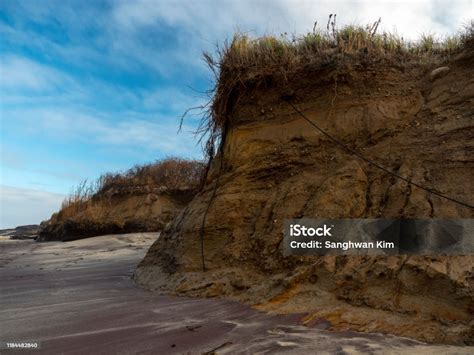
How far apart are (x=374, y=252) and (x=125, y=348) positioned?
2.31 meters

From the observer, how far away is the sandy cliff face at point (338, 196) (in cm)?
360

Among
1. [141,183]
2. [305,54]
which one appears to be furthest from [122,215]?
[305,54]

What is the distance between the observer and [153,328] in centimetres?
352

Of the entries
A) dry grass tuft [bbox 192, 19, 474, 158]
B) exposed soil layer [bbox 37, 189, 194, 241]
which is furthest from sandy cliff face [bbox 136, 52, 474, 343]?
exposed soil layer [bbox 37, 189, 194, 241]

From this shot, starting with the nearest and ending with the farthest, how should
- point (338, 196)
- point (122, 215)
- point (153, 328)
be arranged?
point (153, 328) → point (338, 196) → point (122, 215)

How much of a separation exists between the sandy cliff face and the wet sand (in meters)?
0.26

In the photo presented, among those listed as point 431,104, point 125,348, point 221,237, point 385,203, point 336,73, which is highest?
point 336,73

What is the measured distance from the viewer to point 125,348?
122 inches

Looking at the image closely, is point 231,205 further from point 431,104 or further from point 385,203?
point 431,104

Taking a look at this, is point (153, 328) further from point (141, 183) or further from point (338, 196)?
point (141, 183)

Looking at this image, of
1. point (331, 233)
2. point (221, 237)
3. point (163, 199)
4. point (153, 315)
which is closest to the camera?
point (153, 315)

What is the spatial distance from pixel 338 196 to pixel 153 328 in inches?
91.6

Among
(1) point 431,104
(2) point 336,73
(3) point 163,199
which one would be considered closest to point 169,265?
(2) point 336,73

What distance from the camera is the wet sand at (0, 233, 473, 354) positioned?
9.93ft
